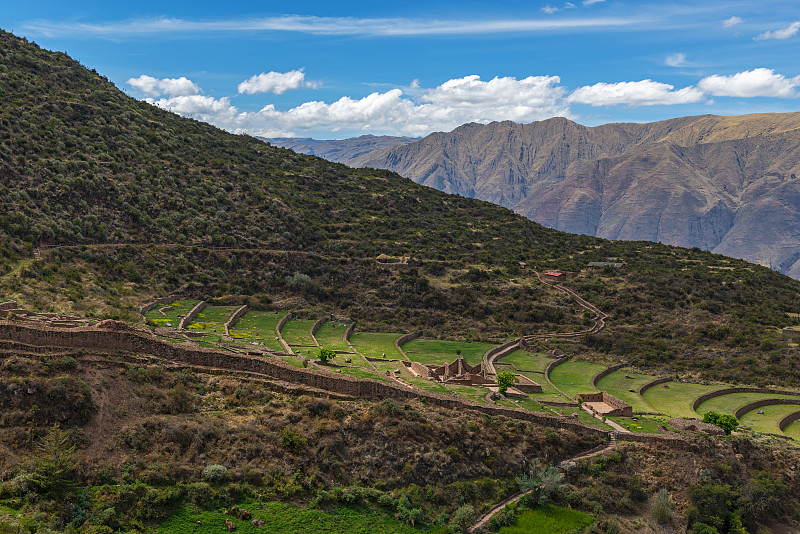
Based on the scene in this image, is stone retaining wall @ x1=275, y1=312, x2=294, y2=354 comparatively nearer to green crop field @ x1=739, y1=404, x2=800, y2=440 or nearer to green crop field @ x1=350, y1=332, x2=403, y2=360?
green crop field @ x1=350, y1=332, x2=403, y2=360

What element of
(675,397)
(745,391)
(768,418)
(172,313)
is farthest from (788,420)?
(172,313)

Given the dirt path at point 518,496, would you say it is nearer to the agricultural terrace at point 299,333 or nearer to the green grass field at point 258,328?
the agricultural terrace at point 299,333

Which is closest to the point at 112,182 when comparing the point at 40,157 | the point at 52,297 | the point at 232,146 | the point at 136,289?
the point at 40,157

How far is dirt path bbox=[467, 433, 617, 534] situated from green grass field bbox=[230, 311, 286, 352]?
17.8 m

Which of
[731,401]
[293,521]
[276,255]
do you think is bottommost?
[293,521]

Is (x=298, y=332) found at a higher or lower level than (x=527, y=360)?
higher

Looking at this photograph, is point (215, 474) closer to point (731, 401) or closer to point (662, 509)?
point (662, 509)

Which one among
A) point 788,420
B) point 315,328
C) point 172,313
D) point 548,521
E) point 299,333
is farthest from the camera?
point 315,328

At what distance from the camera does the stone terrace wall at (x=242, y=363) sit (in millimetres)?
24438

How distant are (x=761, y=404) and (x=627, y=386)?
31.8 ft

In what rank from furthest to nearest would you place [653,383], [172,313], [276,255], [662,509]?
[276,255] < [653,383] < [172,313] < [662,509]

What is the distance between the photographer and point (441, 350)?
54.2 metres

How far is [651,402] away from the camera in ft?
144

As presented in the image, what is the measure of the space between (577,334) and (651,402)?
18.6 meters
